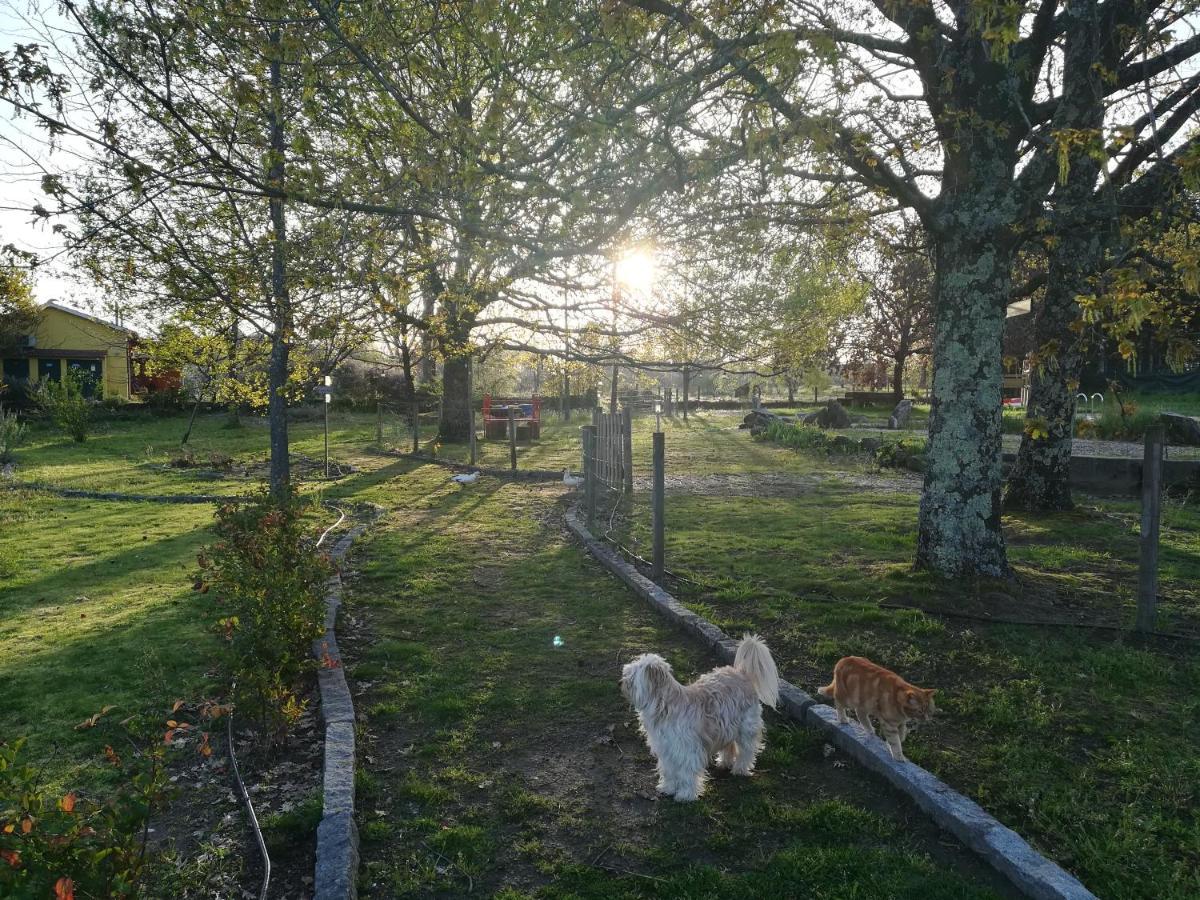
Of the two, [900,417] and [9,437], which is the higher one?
[900,417]

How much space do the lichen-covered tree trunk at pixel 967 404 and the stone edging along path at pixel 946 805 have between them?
269 cm

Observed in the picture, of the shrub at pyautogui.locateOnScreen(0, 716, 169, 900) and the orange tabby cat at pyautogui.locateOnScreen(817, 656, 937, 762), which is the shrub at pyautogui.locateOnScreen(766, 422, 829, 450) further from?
the shrub at pyautogui.locateOnScreen(0, 716, 169, 900)

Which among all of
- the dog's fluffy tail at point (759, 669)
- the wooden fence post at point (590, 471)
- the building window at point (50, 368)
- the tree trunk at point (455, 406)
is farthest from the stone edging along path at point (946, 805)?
the building window at point (50, 368)

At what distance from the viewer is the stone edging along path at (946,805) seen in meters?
3.03

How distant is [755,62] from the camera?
5965mm

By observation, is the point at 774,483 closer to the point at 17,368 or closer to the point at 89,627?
the point at 89,627

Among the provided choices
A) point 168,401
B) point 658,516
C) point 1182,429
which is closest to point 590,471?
point 658,516

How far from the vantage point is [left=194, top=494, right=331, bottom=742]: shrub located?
4371 mm

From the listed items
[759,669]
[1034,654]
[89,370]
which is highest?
[89,370]

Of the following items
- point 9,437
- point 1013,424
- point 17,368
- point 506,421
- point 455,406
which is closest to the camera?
point 9,437

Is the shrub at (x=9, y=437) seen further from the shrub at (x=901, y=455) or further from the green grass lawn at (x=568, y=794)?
the shrub at (x=901, y=455)

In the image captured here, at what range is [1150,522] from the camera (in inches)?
226

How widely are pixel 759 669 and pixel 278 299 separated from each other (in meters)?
7.14

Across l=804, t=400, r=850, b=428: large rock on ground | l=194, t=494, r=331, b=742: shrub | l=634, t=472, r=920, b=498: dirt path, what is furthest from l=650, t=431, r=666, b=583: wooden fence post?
l=804, t=400, r=850, b=428: large rock on ground
